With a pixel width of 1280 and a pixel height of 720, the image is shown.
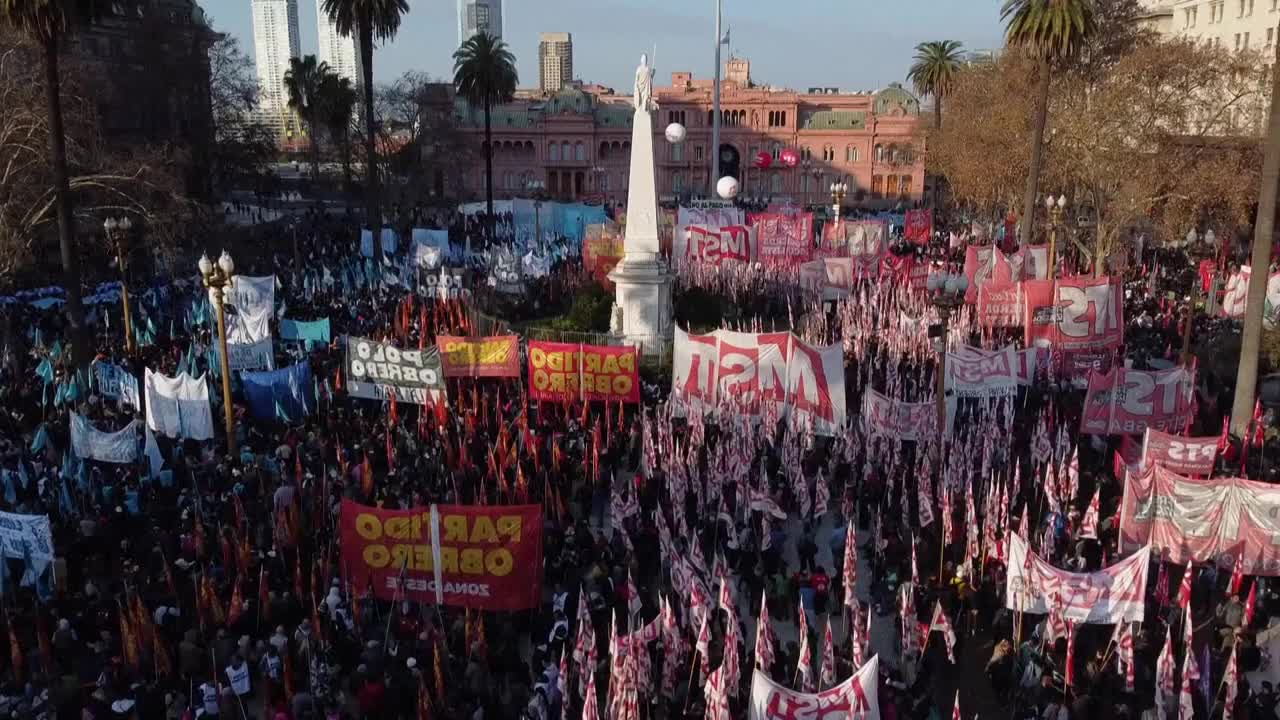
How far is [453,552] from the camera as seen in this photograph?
10.8 m

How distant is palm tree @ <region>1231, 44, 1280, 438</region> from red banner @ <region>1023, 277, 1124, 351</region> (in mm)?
3940

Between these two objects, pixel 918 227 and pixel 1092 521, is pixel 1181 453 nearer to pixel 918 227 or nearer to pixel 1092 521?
pixel 1092 521

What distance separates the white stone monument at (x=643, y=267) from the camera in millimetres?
22547

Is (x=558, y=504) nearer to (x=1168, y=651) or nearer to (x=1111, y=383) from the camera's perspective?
(x=1168, y=651)

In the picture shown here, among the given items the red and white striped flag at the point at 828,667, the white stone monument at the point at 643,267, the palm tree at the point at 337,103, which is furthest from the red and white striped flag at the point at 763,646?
the palm tree at the point at 337,103

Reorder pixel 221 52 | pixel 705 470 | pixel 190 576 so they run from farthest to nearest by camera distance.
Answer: pixel 221 52
pixel 705 470
pixel 190 576

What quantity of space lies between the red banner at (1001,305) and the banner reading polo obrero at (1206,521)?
35.1ft

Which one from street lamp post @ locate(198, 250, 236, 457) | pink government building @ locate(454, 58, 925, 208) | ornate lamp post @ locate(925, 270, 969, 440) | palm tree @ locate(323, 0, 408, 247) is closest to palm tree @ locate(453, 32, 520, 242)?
palm tree @ locate(323, 0, 408, 247)

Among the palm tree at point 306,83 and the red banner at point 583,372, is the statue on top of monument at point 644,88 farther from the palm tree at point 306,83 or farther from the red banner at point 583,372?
the palm tree at point 306,83

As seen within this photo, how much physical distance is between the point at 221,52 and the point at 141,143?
1231 centimetres

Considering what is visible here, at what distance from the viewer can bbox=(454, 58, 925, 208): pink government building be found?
260 feet

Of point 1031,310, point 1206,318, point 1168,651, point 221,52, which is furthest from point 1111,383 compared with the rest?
point 221,52

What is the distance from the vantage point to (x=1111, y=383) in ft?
52.2

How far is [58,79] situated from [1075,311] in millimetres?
23358
